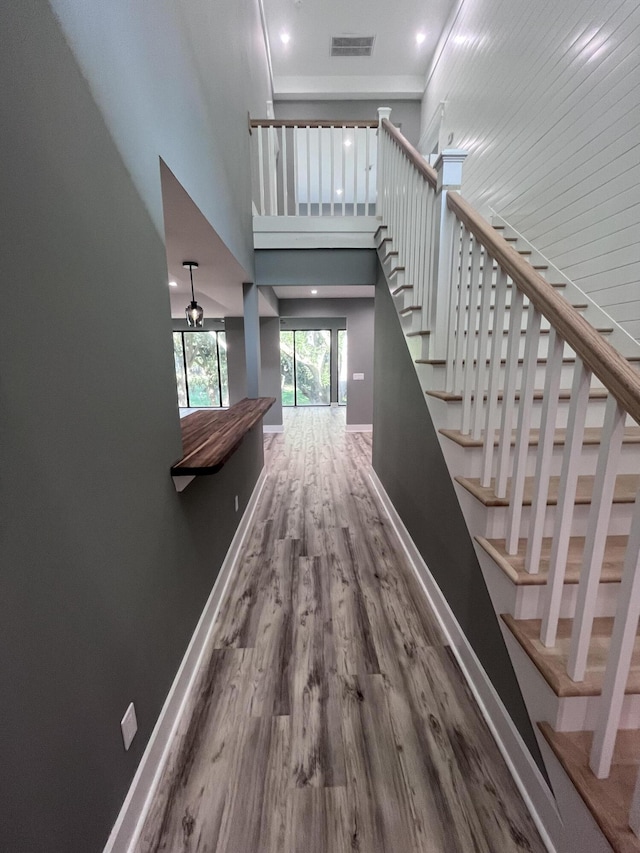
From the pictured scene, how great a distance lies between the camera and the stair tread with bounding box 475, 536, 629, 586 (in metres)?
1.20

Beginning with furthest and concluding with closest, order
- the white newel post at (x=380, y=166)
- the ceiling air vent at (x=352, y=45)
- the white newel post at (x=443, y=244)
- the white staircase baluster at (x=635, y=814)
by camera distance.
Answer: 1. the ceiling air vent at (x=352, y=45)
2. the white newel post at (x=380, y=166)
3. the white newel post at (x=443, y=244)
4. the white staircase baluster at (x=635, y=814)

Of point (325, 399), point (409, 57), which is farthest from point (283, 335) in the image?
point (409, 57)

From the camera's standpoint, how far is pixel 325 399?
10.7 meters

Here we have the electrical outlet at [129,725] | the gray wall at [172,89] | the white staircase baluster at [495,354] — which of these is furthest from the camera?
the white staircase baluster at [495,354]

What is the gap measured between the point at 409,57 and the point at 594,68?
14.7ft

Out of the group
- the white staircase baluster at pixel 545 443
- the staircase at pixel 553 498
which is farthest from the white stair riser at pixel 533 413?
the white staircase baluster at pixel 545 443

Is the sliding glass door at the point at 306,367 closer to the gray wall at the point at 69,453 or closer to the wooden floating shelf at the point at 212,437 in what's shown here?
the wooden floating shelf at the point at 212,437

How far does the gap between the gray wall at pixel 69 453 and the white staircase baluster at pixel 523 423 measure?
1251 mm

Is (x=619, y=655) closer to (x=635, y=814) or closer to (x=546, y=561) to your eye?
(x=635, y=814)

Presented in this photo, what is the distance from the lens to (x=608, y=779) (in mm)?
937

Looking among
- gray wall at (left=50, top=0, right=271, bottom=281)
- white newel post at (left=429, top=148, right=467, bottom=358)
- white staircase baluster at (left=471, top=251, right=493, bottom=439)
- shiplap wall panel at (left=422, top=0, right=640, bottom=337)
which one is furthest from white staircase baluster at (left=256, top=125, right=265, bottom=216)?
white staircase baluster at (left=471, top=251, right=493, bottom=439)

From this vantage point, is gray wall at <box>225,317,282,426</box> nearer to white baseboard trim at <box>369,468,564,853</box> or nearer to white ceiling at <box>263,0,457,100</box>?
white ceiling at <box>263,0,457,100</box>

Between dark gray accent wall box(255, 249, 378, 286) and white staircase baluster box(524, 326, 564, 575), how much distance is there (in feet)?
9.16

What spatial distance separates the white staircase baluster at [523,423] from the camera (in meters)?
1.16
